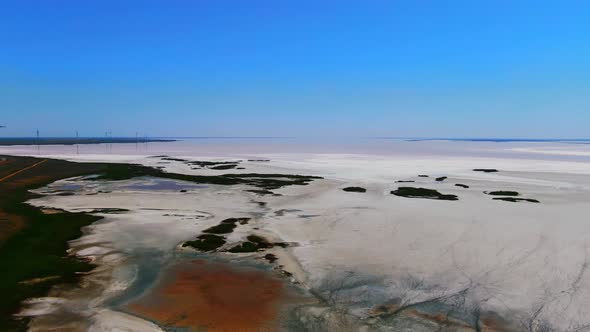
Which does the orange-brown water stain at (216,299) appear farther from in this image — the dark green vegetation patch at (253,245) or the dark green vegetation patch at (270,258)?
the dark green vegetation patch at (253,245)

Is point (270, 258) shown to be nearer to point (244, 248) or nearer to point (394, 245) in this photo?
point (244, 248)

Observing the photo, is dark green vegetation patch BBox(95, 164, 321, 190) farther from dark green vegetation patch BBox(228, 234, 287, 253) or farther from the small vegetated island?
dark green vegetation patch BBox(228, 234, 287, 253)

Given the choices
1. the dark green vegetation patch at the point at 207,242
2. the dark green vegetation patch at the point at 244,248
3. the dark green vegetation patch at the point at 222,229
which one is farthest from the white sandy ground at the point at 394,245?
the dark green vegetation patch at the point at 244,248

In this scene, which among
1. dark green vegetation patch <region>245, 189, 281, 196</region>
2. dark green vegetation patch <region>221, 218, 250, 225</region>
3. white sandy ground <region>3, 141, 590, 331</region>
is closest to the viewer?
white sandy ground <region>3, 141, 590, 331</region>

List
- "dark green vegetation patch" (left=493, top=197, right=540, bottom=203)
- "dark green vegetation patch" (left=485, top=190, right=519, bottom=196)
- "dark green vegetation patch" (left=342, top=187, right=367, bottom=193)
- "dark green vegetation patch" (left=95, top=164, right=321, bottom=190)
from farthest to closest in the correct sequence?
"dark green vegetation patch" (left=95, top=164, right=321, bottom=190) → "dark green vegetation patch" (left=342, top=187, right=367, bottom=193) → "dark green vegetation patch" (left=485, top=190, right=519, bottom=196) → "dark green vegetation patch" (left=493, top=197, right=540, bottom=203)

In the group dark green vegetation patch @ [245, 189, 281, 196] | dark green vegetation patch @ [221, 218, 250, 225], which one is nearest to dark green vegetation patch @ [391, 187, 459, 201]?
dark green vegetation patch @ [245, 189, 281, 196]

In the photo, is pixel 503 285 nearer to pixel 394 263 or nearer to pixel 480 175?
pixel 394 263

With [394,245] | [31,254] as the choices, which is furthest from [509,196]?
[31,254]
